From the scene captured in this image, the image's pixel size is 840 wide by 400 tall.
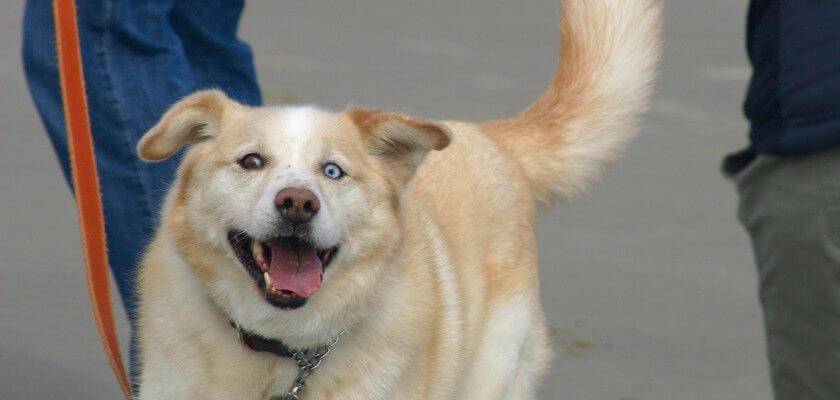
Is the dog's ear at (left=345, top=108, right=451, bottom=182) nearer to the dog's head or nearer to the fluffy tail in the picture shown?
the dog's head

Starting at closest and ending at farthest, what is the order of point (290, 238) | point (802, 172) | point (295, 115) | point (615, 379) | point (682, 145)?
1. point (802, 172)
2. point (290, 238)
3. point (295, 115)
4. point (615, 379)
5. point (682, 145)

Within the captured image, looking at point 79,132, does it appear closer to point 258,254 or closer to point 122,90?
point 122,90

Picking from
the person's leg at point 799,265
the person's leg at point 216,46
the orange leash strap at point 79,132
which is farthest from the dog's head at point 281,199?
the person's leg at point 799,265

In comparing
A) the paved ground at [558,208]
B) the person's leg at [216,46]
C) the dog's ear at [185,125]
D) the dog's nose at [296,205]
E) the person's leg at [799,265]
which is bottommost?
the paved ground at [558,208]

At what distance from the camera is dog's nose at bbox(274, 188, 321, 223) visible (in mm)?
2609

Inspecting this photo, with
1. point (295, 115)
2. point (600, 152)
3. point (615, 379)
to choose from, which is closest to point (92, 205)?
point (295, 115)

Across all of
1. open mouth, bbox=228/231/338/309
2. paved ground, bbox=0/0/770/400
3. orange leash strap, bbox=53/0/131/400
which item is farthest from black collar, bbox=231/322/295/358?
paved ground, bbox=0/0/770/400

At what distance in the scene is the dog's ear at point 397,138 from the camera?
2.91 m

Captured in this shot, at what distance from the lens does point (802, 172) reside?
2.17 meters

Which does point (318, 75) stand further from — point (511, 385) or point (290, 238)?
point (290, 238)

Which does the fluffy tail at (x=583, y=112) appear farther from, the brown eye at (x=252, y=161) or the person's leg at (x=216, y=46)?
the brown eye at (x=252, y=161)

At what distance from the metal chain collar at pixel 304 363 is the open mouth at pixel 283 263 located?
167 mm

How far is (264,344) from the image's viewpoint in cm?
280

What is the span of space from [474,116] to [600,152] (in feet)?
8.13
